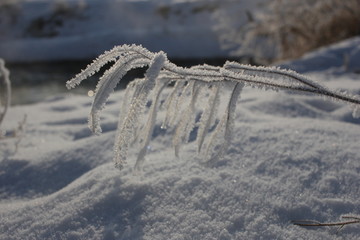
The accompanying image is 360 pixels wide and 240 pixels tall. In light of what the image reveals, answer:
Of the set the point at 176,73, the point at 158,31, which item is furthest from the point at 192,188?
the point at 158,31

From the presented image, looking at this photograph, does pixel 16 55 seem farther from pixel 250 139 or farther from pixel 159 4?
pixel 250 139

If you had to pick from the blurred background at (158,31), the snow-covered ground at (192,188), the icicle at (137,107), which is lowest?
the snow-covered ground at (192,188)

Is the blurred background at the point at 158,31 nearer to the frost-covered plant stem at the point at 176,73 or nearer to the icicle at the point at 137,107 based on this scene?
the frost-covered plant stem at the point at 176,73

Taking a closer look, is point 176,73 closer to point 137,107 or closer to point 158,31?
point 137,107

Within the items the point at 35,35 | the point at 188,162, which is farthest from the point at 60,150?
the point at 35,35

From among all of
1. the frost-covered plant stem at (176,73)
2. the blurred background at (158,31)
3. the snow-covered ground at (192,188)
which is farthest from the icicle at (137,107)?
the blurred background at (158,31)

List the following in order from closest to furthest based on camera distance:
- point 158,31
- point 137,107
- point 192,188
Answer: point 137,107, point 192,188, point 158,31
